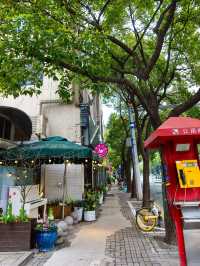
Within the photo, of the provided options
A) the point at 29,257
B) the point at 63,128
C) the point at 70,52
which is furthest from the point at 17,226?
the point at 63,128

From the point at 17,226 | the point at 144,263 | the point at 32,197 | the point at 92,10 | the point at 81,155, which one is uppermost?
the point at 92,10

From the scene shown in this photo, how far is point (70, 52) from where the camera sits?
7.69 meters

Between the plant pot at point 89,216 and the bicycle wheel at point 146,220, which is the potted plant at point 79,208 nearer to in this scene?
the plant pot at point 89,216

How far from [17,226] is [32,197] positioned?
8.28 ft

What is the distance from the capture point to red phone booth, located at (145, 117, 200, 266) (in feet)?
17.4

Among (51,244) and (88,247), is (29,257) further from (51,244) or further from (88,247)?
(88,247)

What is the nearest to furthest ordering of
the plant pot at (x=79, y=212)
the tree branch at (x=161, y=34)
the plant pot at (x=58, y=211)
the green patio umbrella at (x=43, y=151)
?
1. the tree branch at (x=161, y=34)
2. the green patio umbrella at (x=43, y=151)
3. the plant pot at (x=58, y=211)
4. the plant pot at (x=79, y=212)

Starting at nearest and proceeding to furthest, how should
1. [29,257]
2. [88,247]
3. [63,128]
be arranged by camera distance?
[29,257] < [88,247] < [63,128]

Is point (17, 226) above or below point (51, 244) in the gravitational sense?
above

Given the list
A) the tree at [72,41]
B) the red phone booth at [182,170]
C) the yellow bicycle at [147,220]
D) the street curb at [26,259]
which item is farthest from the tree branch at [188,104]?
the street curb at [26,259]

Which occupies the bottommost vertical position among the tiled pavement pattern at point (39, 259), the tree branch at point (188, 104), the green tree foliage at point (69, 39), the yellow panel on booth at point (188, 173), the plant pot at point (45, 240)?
the tiled pavement pattern at point (39, 259)

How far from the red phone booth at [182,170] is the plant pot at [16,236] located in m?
3.83

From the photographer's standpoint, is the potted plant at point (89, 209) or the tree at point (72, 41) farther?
the potted plant at point (89, 209)

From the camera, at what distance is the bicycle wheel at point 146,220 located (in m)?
9.80
